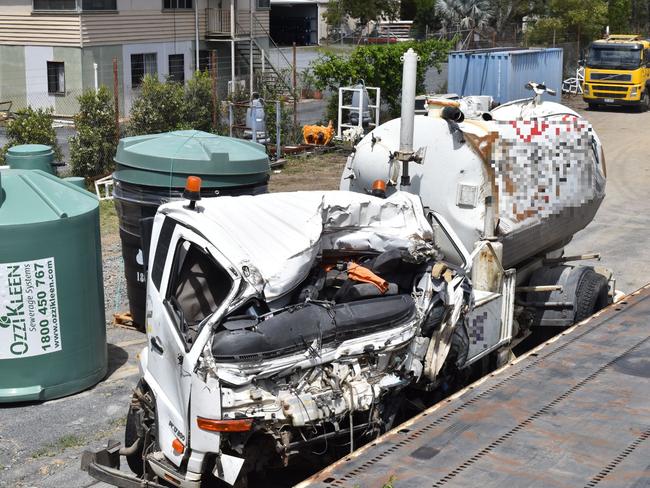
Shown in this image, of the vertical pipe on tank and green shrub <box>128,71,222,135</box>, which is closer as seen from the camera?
the vertical pipe on tank

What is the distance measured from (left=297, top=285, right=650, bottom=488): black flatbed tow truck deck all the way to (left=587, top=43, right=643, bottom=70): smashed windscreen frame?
27.2 metres

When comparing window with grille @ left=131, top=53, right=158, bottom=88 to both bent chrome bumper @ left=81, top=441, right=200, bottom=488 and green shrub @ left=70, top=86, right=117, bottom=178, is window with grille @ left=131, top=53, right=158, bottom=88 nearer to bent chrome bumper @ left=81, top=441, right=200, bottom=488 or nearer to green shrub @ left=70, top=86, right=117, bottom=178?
green shrub @ left=70, top=86, right=117, bottom=178

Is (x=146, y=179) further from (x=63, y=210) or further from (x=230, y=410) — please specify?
(x=230, y=410)

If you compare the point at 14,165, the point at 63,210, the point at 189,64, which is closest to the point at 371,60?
Answer: the point at 189,64

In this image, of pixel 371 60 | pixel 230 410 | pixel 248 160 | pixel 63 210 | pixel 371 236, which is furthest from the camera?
pixel 371 60

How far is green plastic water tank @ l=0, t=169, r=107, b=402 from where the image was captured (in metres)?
7.86

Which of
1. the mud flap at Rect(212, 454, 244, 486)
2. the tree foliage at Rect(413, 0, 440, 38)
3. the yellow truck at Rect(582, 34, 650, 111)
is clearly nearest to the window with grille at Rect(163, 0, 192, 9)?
the yellow truck at Rect(582, 34, 650, 111)

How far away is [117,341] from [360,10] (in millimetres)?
46189

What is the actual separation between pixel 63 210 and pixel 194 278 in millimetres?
2473

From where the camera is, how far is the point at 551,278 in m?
9.27

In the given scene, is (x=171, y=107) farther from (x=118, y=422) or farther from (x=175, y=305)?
(x=175, y=305)

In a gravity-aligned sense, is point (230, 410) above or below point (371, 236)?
below

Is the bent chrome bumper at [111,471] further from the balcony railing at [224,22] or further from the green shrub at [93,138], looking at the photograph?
the balcony railing at [224,22]

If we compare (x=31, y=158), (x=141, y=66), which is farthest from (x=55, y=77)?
(x=31, y=158)
